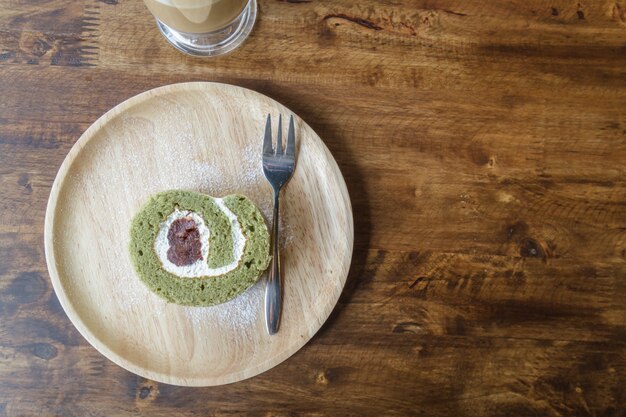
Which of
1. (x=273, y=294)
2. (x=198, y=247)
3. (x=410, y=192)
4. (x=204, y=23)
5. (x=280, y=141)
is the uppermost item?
(x=204, y=23)

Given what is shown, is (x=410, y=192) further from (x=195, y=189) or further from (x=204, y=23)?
(x=204, y=23)

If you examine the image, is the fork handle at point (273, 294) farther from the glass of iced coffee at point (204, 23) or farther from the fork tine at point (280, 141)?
the glass of iced coffee at point (204, 23)

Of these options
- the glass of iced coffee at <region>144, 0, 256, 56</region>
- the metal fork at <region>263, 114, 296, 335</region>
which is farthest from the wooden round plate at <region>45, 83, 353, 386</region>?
the glass of iced coffee at <region>144, 0, 256, 56</region>

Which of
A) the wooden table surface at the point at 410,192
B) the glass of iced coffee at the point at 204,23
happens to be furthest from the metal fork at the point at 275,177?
the glass of iced coffee at the point at 204,23

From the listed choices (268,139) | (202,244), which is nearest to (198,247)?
(202,244)

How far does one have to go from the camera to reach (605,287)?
1.46 m

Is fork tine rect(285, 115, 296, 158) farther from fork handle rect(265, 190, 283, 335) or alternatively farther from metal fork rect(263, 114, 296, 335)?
fork handle rect(265, 190, 283, 335)

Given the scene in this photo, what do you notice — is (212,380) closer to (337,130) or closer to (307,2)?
(337,130)

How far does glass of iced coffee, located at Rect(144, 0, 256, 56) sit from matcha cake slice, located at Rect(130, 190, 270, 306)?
0.36 meters

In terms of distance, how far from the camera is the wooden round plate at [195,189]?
134 cm

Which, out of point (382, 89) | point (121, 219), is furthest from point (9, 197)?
point (382, 89)

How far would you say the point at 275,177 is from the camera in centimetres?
137

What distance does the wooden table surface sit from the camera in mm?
1407

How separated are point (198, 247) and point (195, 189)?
5.4 inches
